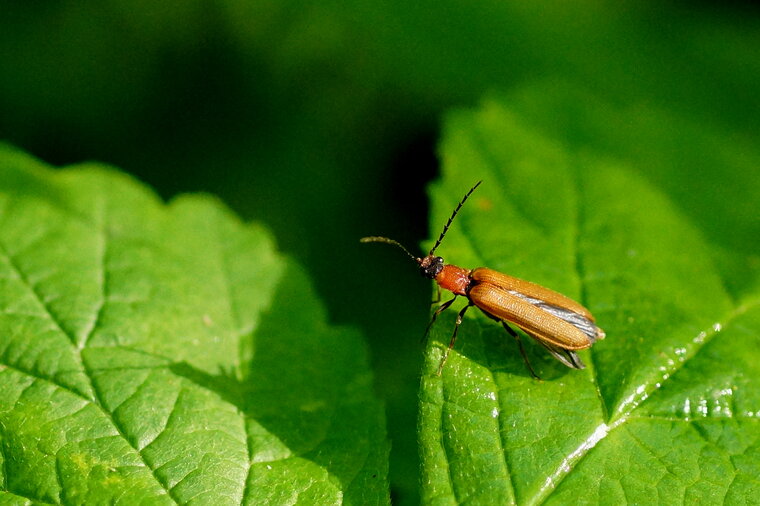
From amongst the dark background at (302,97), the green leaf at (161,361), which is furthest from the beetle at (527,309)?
the dark background at (302,97)

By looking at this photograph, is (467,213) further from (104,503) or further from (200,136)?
(200,136)

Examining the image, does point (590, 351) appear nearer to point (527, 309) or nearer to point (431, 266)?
point (527, 309)

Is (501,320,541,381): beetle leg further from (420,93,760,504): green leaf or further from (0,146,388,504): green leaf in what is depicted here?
(0,146,388,504): green leaf

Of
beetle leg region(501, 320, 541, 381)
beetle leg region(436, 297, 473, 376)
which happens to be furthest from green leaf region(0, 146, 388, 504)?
beetle leg region(501, 320, 541, 381)

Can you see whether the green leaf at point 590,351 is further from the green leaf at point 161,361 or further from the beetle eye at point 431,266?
the green leaf at point 161,361

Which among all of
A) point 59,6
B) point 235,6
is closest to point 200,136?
point 235,6

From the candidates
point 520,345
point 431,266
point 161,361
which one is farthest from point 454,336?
point 161,361
